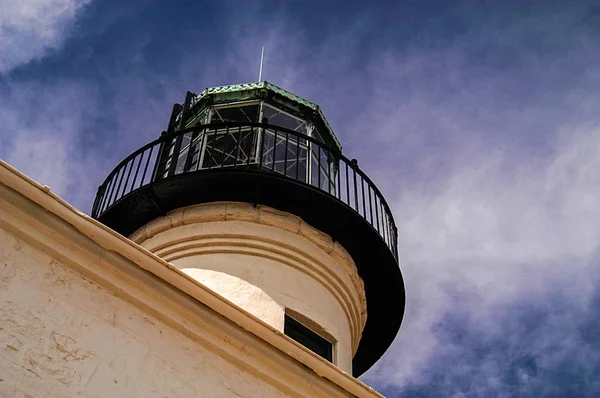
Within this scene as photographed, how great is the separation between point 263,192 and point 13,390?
15.8 ft

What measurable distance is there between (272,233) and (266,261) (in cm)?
39

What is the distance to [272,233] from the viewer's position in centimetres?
810

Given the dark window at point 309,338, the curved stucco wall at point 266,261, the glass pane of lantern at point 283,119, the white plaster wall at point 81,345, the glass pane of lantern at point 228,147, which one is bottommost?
the white plaster wall at point 81,345

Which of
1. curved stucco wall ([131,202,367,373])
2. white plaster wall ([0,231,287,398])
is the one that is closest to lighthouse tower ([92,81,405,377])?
curved stucco wall ([131,202,367,373])

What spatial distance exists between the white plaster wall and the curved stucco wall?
2.62m

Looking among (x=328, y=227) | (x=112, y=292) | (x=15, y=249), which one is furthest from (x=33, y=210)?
(x=328, y=227)

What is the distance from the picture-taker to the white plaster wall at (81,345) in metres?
3.82

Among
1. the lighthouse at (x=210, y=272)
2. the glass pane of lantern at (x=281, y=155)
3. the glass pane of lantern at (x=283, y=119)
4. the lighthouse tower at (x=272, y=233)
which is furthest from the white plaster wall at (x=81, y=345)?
the glass pane of lantern at (x=283, y=119)

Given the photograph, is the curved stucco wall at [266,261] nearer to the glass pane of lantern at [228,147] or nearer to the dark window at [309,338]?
the dark window at [309,338]

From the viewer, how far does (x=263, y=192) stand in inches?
324

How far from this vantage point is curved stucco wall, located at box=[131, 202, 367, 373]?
7.47 metres

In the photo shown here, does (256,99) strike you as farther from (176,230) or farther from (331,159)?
(176,230)

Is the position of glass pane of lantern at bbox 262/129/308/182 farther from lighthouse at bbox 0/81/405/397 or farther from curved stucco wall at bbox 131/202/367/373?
curved stucco wall at bbox 131/202/367/373

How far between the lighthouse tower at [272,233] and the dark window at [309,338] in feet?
0.05
